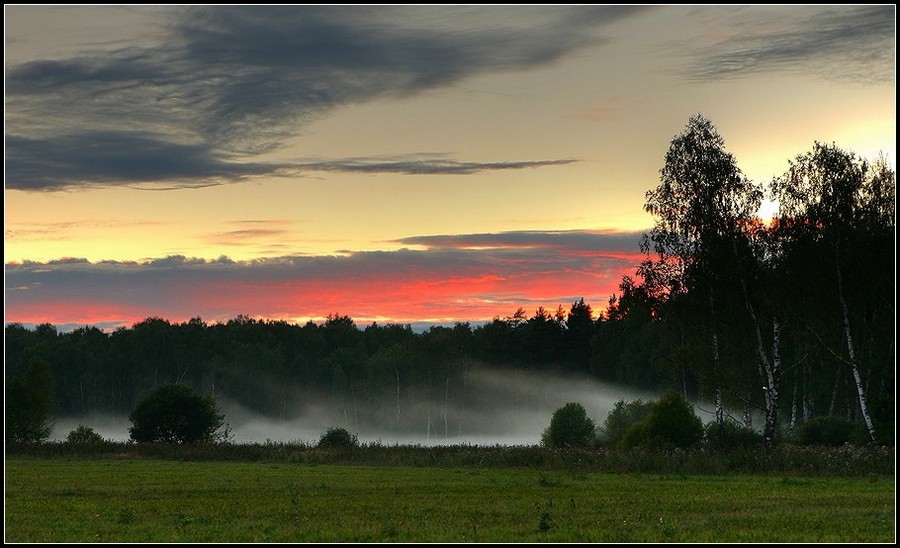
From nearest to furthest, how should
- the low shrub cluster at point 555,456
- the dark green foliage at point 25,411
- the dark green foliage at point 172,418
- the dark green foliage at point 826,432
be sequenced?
the low shrub cluster at point 555,456 < the dark green foliage at point 826,432 < the dark green foliage at point 172,418 < the dark green foliage at point 25,411

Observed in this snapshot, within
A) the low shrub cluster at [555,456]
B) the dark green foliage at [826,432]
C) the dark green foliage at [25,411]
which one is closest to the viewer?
the low shrub cluster at [555,456]

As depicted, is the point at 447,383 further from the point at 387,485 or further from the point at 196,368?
the point at 387,485

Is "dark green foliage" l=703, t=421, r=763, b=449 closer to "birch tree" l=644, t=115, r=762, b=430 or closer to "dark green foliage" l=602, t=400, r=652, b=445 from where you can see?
"birch tree" l=644, t=115, r=762, b=430

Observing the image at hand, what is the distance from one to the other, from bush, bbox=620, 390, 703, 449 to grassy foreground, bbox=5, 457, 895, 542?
9657 mm

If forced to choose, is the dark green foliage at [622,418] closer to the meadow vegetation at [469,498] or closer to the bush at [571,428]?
the bush at [571,428]

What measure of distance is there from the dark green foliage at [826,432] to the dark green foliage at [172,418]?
43.2 meters

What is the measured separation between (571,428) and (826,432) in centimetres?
2170

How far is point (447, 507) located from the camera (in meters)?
31.0

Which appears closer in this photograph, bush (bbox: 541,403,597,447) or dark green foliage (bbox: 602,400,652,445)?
dark green foliage (bbox: 602,400,652,445)

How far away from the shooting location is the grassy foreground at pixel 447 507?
24406 millimetres

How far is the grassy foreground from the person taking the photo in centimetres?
2441

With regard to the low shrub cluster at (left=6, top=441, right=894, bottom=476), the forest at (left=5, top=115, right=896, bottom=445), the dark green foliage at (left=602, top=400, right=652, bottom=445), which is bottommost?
the low shrub cluster at (left=6, top=441, right=894, bottom=476)

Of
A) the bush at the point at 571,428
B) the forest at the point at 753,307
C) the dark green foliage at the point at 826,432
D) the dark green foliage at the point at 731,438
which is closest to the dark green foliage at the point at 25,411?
the forest at the point at 753,307

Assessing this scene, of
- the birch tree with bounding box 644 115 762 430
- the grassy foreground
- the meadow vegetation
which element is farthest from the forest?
the grassy foreground
